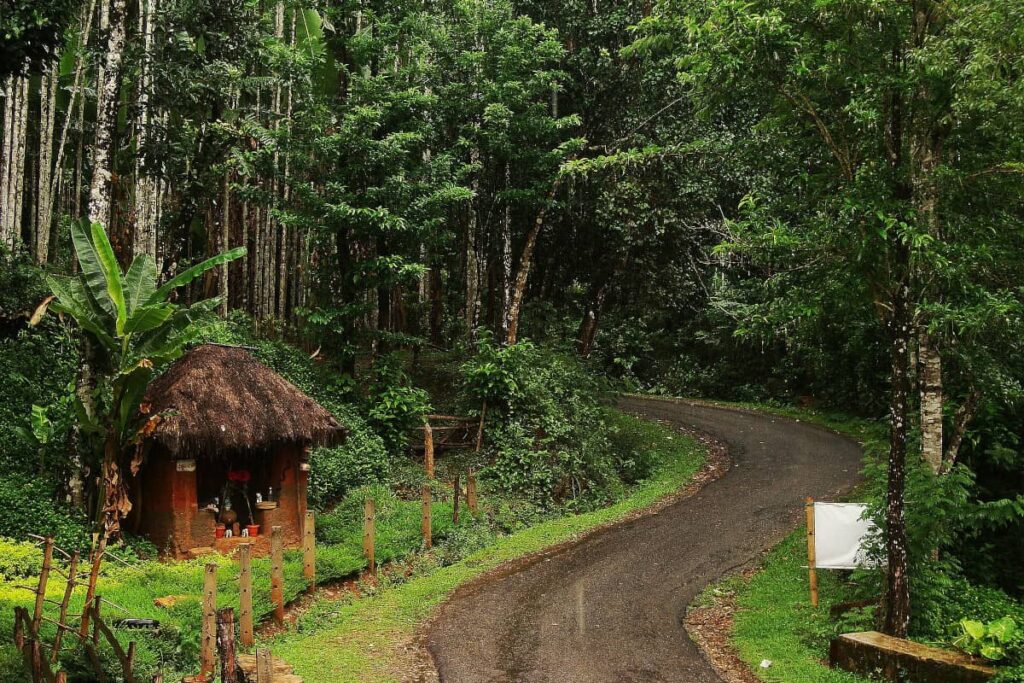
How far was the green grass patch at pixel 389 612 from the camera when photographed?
338 inches

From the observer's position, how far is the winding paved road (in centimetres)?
873

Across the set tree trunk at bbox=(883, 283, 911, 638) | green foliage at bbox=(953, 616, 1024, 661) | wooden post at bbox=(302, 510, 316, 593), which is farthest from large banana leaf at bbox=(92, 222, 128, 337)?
Result: green foliage at bbox=(953, 616, 1024, 661)

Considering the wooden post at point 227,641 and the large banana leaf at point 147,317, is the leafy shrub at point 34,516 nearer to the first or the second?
the large banana leaf at point 147,317

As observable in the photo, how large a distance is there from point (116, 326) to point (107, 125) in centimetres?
329

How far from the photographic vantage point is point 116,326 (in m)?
11.0

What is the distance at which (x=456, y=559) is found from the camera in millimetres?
13281

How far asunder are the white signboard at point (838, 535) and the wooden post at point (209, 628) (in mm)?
6657

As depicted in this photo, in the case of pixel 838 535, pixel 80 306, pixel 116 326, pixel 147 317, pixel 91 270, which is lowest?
pixel 838 535

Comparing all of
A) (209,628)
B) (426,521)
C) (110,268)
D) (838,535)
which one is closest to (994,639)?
(838,535)

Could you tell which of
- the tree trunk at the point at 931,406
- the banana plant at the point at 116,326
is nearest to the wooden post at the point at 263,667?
the banana plant at the point at 116,326

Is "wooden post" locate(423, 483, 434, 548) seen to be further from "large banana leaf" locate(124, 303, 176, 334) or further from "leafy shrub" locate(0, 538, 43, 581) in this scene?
"leafy shrub" locate(0, 538, 43, 581)

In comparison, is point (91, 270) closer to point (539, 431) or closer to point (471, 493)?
point (471, 493)

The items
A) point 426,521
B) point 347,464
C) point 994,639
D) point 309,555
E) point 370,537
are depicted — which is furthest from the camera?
point 347,464

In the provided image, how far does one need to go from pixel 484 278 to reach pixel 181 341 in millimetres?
13129
